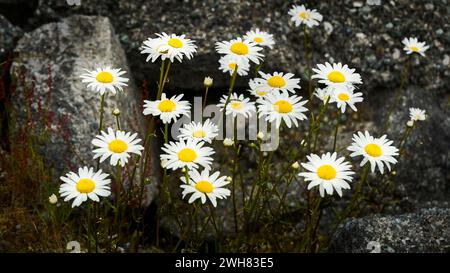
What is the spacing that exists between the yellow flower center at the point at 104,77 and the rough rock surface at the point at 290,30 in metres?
1.25

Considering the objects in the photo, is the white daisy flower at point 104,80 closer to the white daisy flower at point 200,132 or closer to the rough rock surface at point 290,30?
the white daisy flower at point 200,132

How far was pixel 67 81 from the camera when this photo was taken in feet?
13.2

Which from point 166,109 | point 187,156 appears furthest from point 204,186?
point 166,109

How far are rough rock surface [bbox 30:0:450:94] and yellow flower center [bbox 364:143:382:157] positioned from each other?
144 cm

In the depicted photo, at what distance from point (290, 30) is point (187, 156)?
6.21 feet

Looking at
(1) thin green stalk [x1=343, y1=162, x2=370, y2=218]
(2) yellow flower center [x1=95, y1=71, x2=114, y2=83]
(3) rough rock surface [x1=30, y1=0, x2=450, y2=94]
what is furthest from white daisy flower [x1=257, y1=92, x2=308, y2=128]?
(3) rough rock surface [x1=30, y1=0, x2=450, y2=94]

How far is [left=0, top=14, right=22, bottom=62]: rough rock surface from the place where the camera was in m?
4.26

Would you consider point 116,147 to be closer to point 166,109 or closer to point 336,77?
point 166,109

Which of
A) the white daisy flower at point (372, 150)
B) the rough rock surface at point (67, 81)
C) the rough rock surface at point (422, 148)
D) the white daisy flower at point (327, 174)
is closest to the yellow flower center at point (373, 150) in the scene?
the white daisy flower at point (372, 150)

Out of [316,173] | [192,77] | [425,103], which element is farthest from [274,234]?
[425,103]

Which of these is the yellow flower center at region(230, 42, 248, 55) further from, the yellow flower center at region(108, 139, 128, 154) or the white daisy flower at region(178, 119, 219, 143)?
the yellow flower center at region(108, 139, 128, 154)

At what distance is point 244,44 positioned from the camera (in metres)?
3.13
